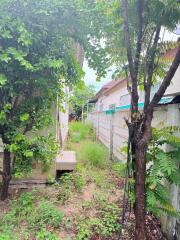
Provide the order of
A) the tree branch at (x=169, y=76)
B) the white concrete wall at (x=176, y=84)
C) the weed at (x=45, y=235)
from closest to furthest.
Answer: the tree branch at (x=169, y=76), the weed at (x=45, y=235), the white concrete wall at (x=176, y=84)

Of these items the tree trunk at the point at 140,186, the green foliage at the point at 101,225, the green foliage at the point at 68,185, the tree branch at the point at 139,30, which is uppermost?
the tree branch at the point at 139,30

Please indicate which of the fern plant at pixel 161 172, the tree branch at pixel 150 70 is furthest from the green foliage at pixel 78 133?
the tree branch at pixel 150 70

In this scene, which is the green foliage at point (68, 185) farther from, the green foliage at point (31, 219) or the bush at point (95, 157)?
the bush at point (95, 157)

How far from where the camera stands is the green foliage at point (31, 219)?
11.6ft

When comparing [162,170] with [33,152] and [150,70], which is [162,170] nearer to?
[150,70]

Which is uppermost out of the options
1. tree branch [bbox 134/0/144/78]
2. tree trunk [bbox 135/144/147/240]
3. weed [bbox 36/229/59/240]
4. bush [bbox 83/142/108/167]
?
tree branch [bbox 134/0/144/78]

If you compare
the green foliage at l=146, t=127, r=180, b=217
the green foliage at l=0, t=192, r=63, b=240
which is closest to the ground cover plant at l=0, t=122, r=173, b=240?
the green foliage at l=0, t=192, r=63, b=240

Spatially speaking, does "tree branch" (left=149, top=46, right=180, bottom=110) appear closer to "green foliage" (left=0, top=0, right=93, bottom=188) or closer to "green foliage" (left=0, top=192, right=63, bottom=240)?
"green foliage" (left=0, top=0, right=93, bottom=188)

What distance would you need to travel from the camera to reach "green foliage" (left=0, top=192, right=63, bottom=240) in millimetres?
3522

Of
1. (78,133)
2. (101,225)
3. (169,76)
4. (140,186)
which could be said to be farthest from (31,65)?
(78,133)

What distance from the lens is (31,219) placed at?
389 centimetres

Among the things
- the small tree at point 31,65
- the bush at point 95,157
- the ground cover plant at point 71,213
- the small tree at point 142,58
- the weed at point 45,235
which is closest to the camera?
the small tree at point 142,58

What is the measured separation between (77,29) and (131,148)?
237 centimetres

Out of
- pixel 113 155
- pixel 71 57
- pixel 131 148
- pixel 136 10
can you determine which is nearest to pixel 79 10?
pixel 71 57
